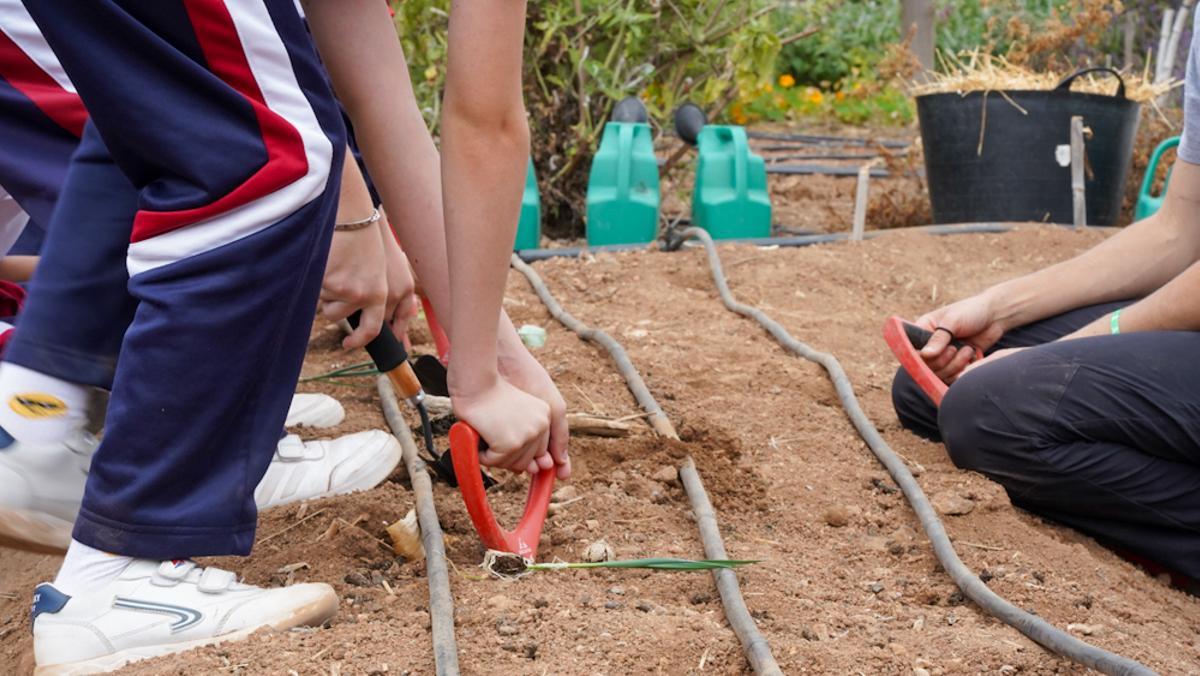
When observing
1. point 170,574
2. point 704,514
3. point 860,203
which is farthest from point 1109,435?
point 860,203

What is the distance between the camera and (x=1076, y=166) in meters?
4.19

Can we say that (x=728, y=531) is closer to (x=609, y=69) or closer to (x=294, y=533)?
(x=294, y=533)

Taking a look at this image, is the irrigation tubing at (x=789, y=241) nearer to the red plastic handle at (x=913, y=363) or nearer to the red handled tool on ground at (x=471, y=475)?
the red plastic handle at (x=913, y=363)

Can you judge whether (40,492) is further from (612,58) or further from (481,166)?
(612,58)

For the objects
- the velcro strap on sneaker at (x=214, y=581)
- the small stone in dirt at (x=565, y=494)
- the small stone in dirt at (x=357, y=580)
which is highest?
the velcro strap on sneaker at (x=214, y=581)

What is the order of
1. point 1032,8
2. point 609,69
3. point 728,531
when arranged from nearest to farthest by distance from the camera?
1. point 728,531
2. point 609,69
3. point 1032,8

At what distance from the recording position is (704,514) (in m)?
1.88

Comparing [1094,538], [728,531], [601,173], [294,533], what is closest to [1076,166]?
[601,173]

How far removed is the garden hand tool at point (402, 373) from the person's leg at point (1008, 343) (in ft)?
3.03

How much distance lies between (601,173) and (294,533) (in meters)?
2.51

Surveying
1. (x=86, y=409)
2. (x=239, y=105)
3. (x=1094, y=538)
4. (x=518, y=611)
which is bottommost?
(x=1094, y=538)

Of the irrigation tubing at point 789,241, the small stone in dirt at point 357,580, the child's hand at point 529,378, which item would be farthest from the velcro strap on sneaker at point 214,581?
the irrigation tubing at point 789,241

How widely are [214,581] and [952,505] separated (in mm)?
1160

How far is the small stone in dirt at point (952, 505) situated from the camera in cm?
201
